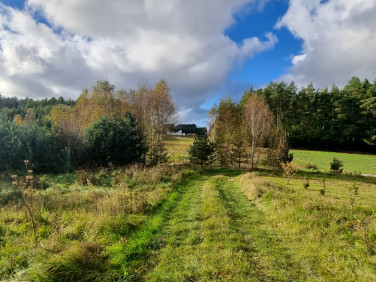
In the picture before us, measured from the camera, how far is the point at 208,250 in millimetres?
4891

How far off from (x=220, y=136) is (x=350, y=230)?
22.8m

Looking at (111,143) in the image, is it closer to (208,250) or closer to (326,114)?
(208,250)

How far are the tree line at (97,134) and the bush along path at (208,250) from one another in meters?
13.7

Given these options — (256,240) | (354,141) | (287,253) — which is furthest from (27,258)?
(354,141)

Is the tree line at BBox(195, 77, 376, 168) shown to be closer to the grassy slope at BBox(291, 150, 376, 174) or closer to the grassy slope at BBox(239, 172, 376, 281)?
the grassy slope at BBox(291, 150, 376, 174)

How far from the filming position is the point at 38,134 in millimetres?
17750

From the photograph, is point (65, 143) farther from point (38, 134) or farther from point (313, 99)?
point (313, 99)

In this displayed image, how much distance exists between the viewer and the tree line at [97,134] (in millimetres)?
16797

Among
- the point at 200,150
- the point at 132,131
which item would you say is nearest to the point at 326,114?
the point at 200,150

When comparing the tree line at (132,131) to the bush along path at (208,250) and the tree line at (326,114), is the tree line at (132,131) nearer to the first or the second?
the tree line at (326,114)

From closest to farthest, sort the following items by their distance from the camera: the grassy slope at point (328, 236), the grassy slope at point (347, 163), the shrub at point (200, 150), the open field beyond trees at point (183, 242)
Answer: the open field beyond trees at point (183, 242)
the grassy slope at point (328, 236)
the shrub at point (200, 150)
the grassy slope at point (347, 163)

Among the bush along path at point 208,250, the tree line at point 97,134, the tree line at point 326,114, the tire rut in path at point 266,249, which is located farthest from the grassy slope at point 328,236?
the tree line at point 326,114

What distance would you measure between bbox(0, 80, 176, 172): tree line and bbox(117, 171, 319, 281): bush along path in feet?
45.0

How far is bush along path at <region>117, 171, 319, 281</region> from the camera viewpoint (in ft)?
13.2
